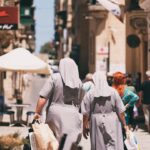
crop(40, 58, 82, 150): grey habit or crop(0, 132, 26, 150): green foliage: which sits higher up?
crop(40, 58, 82, 150): grey habit

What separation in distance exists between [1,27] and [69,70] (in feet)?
36.9

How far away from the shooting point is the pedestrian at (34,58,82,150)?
9.98 meters

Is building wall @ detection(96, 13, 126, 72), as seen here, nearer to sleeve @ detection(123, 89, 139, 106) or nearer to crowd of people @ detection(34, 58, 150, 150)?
sleeve @ detection(123, 89, 139, 106)

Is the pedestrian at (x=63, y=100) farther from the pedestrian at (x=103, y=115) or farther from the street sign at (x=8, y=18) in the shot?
the street sign at (x=8, y=18)

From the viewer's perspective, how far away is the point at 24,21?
111ft

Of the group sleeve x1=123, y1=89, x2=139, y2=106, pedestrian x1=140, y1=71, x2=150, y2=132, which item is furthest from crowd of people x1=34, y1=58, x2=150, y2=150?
pedestrian x1=140, y1=71, x2=150, y2=132

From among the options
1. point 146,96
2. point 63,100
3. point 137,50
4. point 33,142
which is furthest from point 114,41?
point 33,142

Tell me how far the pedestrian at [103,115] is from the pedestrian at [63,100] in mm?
197

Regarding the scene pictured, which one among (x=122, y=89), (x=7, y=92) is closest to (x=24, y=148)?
(x=122, y=89)

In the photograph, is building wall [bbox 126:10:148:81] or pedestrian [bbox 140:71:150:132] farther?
building wall [bbox 126:10:148:81]

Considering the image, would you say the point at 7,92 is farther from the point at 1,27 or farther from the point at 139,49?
the point at 1,27

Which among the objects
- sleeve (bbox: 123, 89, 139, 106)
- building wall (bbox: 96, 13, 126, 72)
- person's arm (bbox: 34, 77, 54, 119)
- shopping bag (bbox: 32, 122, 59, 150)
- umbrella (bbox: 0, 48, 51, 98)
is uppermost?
building wall (bbox: 96, 13, 126, 72)

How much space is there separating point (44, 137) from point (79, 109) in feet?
3.27

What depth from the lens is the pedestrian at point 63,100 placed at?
9977 millimetres
